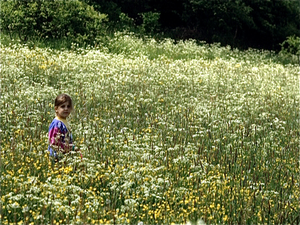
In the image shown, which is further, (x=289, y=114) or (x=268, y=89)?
(x=268, y=89)

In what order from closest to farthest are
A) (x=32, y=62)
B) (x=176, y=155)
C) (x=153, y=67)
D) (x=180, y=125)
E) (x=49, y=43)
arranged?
(x=176, y=155) → (x=180, y=125) → (x=32, y=62) → (x=153, y=67) → (x=49, y=43)

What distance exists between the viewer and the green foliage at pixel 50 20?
15.3 meters

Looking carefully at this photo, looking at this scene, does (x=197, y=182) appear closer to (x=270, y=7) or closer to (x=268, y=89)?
(x=268, y=89)

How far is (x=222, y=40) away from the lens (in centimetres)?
2466

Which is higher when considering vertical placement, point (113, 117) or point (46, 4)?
point (46, 4)

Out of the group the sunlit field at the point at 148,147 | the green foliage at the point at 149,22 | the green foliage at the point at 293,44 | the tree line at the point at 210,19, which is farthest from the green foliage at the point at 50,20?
the green foliage at the point at 293,44

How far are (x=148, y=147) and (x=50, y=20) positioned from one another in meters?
11.4

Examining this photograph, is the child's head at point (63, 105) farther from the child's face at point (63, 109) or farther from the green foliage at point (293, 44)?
the green foliage at point (293, 44)

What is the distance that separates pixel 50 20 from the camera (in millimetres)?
16156

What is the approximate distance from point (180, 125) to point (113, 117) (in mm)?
1113

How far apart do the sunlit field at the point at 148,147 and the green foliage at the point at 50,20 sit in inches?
99.1

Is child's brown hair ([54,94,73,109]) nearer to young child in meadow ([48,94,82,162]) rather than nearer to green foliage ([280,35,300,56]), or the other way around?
young child in meadow ([48,94,82,162])

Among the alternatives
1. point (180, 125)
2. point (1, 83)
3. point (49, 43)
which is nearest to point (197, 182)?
point (180, 125)

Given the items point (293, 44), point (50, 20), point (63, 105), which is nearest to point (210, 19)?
point (293, 44)
